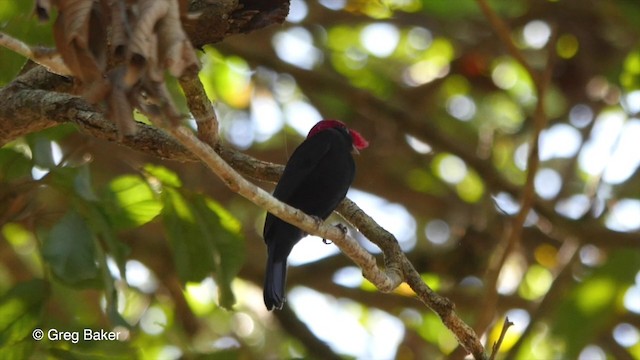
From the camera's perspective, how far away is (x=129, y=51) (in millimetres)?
1661

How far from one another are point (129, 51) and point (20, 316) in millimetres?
1843

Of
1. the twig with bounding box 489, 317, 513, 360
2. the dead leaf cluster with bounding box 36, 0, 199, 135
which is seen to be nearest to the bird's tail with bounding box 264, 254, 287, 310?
the twig with bounding box 489, 317, 513, 360

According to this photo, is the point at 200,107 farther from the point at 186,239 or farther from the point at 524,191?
the point at 524,191

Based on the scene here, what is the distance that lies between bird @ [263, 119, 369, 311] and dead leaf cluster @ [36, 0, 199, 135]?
181cm

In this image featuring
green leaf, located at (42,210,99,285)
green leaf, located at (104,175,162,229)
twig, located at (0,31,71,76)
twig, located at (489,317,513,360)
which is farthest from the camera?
green leaf, located at (104,175,162,229)

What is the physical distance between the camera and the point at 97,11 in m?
1.81

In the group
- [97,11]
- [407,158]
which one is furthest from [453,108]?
[97,11]

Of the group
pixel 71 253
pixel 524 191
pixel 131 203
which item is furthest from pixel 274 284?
pixel 524 191

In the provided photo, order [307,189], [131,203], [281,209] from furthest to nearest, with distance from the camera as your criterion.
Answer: [307,189], [131,203], [281,209]

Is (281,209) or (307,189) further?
(307,189)

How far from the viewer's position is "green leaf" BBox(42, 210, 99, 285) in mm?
2984

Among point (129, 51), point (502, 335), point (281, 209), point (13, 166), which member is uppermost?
point (129, 51)

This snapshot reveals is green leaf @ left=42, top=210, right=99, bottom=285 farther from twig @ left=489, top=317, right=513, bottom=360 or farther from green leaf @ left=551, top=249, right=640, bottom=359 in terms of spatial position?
green leaf @ left=551, top=249, right=640, bottom=359

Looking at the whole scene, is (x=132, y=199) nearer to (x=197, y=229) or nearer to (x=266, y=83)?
(x=197, y=229)
